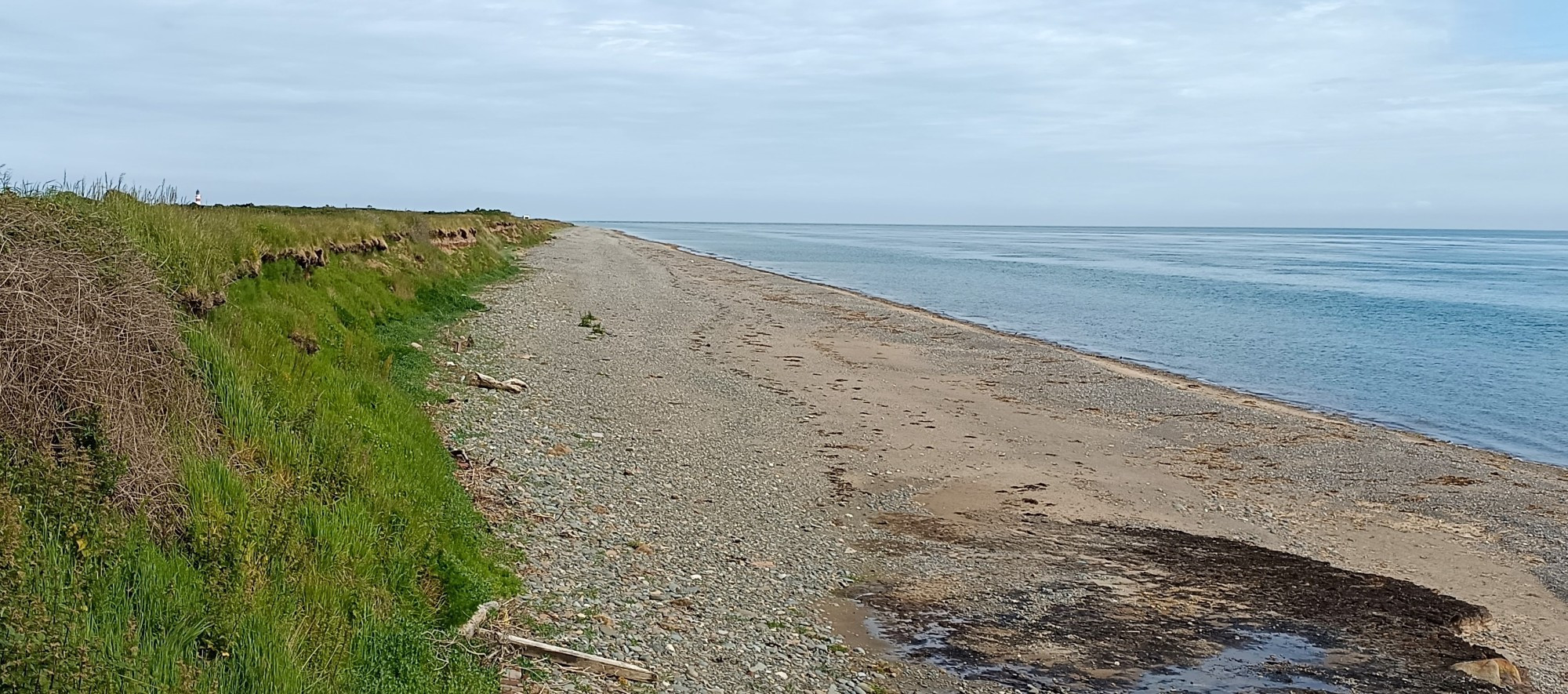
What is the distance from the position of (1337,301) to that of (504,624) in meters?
55.9

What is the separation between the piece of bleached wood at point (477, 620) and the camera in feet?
24.6

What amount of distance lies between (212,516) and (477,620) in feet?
6.42

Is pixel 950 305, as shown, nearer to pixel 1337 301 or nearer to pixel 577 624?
pixel 1337 301

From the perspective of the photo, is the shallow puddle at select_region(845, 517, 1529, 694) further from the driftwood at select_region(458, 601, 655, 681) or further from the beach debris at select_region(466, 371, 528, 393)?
the beach debris at select_region(466, 371, 528, 393)

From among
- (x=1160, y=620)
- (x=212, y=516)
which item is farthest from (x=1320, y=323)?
(x=212, y=516)

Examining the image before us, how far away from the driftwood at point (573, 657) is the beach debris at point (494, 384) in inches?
389

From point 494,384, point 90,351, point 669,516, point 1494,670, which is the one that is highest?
point 90,351

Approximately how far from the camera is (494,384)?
17203mm

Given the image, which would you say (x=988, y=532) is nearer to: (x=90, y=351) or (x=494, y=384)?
(x=494, y=384)

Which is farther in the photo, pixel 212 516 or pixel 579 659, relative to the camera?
pixel 579 659

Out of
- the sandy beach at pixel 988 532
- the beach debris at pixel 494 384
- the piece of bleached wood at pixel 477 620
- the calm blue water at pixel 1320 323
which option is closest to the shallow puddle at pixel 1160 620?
the sandy beach at pixel 988 532

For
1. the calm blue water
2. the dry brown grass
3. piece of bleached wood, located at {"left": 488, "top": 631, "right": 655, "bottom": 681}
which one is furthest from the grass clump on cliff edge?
the calm blue water

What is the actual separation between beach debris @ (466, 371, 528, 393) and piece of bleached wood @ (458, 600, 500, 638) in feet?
30.7

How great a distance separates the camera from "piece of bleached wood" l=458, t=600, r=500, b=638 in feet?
24.6
